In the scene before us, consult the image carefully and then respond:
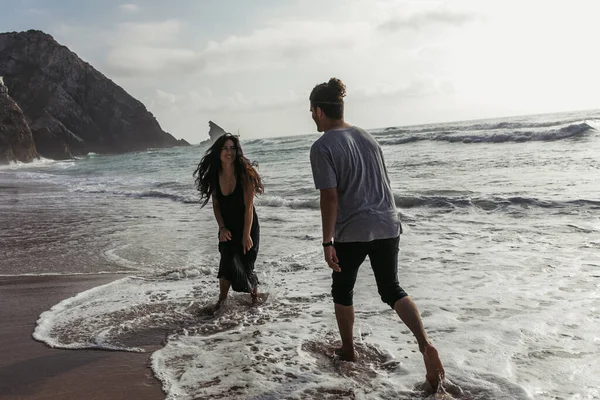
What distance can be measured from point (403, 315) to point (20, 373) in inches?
101

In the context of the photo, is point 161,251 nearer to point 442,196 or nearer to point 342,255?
point 342,255

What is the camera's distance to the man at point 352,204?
2979 millimetres

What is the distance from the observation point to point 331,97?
10.1 ft

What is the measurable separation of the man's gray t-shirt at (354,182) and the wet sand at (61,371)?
156 centimetres

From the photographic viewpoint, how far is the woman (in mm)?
4660

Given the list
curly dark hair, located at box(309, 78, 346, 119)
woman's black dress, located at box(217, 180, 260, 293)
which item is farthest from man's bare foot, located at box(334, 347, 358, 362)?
curly dark hair, located at box(309, 78, 346, 119)

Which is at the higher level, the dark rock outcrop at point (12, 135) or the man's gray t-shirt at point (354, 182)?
the dark rock outcrop at point (12, 135)

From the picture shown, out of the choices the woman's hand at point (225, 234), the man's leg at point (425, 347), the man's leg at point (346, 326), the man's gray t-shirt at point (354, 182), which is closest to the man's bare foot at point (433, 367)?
the man's leg at point (425, 347)

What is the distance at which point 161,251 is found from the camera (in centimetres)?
739

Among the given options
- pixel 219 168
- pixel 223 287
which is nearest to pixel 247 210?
pixel 219 168

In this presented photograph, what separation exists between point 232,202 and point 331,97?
6.40ft

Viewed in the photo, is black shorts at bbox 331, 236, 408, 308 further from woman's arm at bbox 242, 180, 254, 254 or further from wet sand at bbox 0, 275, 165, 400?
woman's arm at bbox 242, 180, 254, 254

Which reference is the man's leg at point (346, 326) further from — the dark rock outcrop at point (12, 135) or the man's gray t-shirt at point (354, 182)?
the dark rock outcrop at point (12, 135)

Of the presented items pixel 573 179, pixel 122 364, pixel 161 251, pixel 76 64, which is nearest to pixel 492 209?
pixel 573 179
